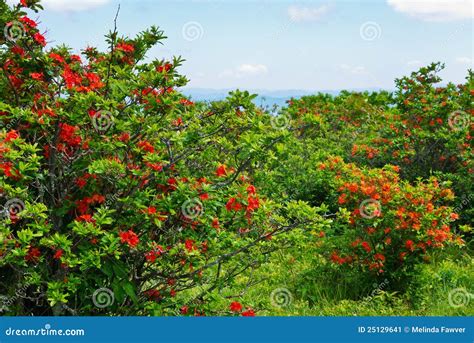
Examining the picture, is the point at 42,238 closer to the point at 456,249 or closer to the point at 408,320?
the point at 408,320

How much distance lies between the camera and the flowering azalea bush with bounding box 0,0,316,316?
12.7 feet

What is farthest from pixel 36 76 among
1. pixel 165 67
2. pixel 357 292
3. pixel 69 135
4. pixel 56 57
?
pixel 357 292

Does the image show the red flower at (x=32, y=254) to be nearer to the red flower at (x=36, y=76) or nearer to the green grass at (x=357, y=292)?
the red flower at (x=36, y=76)

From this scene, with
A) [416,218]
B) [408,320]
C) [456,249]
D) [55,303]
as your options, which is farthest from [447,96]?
[55,303]

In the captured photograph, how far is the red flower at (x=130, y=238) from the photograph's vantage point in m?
3.89

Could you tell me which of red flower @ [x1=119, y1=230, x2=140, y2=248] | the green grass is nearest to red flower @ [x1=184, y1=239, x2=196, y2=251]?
red flower @ [x1=119, y1=230, x2=140, y2=248]

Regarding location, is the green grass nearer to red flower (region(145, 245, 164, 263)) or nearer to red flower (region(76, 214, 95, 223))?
red flower (region(145, 245, 164, 263))

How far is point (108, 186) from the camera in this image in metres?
4.17

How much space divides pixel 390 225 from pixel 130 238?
3.24 m

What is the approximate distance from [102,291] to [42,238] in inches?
21.9

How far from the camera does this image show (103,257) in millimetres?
4059

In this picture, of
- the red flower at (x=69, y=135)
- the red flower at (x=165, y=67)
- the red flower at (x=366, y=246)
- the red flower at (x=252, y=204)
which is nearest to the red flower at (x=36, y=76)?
the red flower at (x=69, y=135)

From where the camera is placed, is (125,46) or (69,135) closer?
(69,135)

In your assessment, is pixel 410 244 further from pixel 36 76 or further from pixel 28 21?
pixel 28 21
